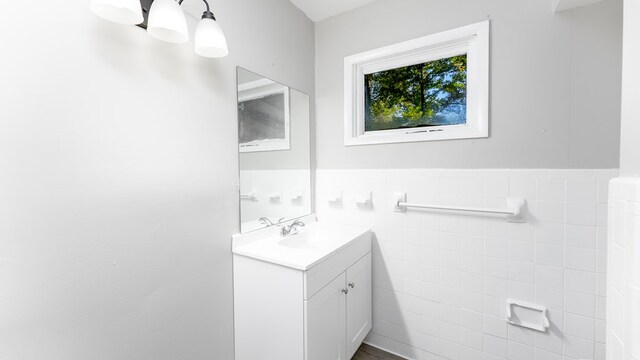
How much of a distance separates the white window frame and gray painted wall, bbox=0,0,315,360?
0.88 m

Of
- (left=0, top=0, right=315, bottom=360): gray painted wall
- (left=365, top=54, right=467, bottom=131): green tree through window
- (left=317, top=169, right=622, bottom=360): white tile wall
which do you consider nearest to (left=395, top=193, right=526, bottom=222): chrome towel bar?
(left=317, top=169, right=622, bottom=360): white tile wall

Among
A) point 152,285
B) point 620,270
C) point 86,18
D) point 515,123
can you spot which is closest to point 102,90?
point 86,18

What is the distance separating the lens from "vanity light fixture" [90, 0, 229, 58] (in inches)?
31.4

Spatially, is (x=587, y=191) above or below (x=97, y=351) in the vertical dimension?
above

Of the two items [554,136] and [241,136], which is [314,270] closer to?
[241,136]

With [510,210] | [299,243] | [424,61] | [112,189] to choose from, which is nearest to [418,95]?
[424,61]

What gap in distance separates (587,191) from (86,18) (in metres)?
2.27

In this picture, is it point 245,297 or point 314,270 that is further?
point 245,297

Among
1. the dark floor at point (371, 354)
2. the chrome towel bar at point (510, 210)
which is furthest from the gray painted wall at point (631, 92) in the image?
the dark floor at point (371, 354)

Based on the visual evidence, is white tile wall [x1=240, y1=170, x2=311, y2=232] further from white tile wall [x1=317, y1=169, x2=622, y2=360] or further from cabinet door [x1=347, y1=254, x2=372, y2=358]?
cabinet door [x1=347, y1=254, x2=372, y2=358]

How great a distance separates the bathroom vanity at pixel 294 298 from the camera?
1.16m

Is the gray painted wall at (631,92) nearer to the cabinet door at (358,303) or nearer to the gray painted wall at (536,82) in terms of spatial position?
the gray painted wall at (536,82)

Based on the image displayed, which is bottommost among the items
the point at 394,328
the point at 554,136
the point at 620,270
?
the point at 394,328

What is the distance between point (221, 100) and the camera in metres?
1.31
